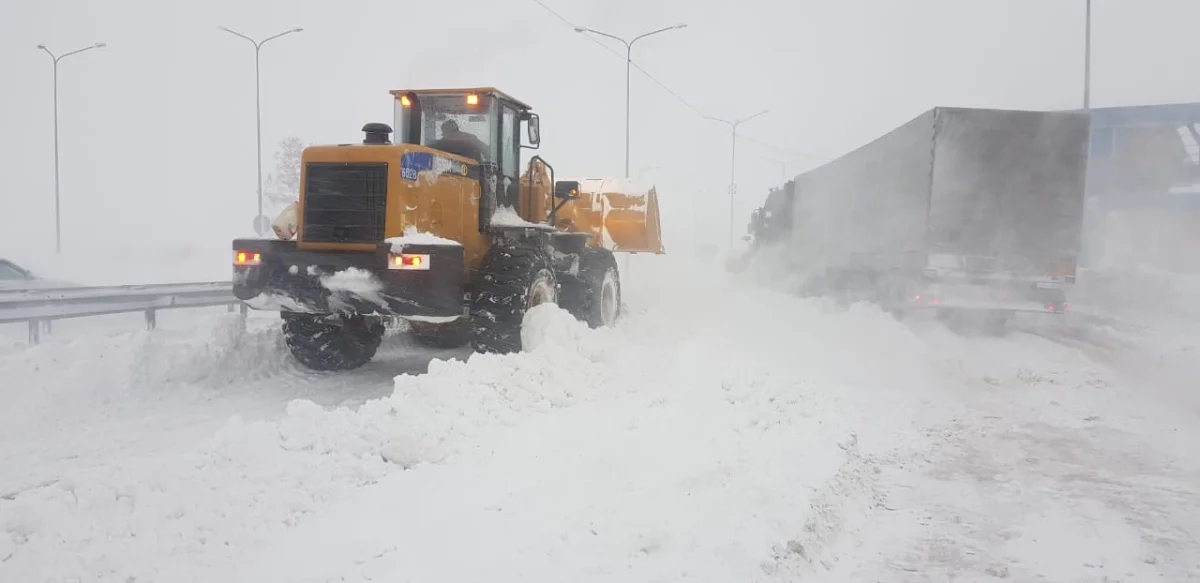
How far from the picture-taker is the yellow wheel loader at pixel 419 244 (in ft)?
25.0

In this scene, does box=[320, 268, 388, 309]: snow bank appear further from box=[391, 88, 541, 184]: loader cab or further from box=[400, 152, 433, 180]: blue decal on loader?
box=[391, 88, 541, 184]: loader cab

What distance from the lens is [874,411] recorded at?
25.5 ft

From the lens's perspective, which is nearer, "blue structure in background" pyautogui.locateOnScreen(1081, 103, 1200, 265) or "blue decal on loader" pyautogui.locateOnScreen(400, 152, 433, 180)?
"blue decal on loader" pyautogui.locateOnScreen(400, 152, 433, 180)

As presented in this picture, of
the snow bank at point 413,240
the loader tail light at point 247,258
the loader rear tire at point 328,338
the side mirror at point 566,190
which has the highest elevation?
the side mirror at point 566,190

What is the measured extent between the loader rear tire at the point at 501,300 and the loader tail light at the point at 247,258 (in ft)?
6.81

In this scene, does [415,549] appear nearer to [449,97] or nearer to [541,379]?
[541,379]

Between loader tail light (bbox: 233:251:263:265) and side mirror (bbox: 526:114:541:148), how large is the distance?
3748 millimetres

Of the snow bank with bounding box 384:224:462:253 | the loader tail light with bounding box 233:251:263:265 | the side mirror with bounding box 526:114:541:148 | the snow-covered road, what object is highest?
the side mirror with bounding box 526:114:541:148

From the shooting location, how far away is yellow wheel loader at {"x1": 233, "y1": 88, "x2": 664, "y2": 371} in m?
7.61

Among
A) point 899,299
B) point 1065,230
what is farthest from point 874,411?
point 1065,230

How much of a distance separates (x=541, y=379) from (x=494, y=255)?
183 cm

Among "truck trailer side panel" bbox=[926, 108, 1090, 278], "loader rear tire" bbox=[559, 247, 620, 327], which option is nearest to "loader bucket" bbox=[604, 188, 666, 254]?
"loader rear tire" bbox=[559, 247, 620, 327]

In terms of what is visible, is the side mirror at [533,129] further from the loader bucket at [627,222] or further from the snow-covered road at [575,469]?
the loader bucket at [627,222]

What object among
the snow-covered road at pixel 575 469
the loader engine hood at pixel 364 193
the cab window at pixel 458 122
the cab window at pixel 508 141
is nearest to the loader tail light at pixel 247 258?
the loader engine hood at pixel 364 193
